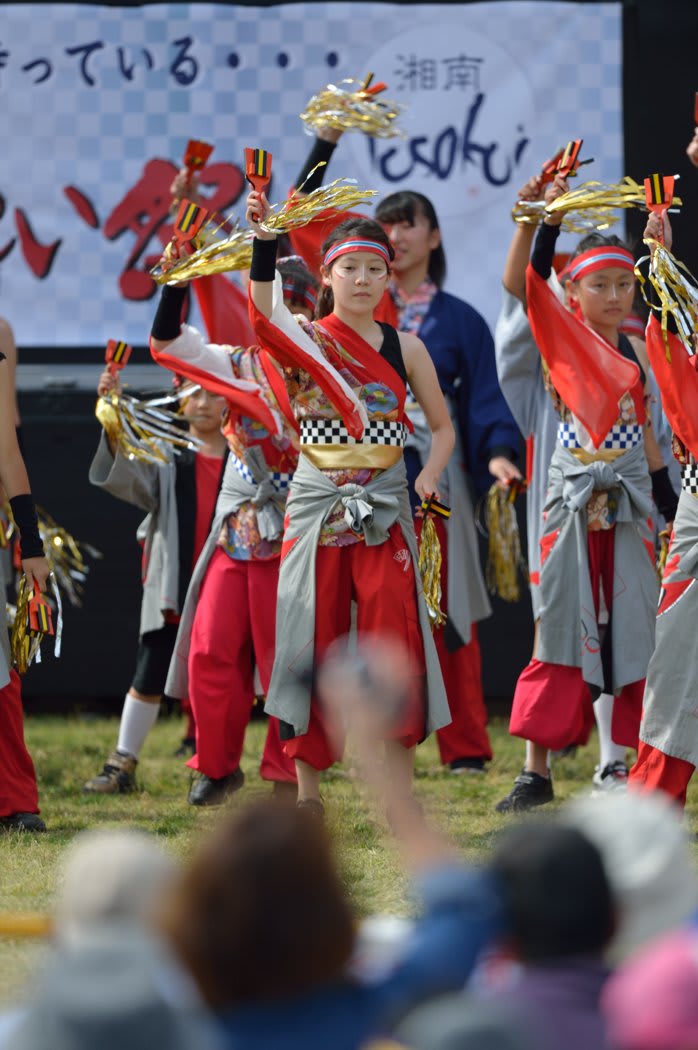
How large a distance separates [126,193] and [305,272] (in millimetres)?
1669

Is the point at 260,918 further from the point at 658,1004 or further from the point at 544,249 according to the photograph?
the point at 544,249

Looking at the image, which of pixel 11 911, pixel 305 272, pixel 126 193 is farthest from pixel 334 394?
pixel 126 193

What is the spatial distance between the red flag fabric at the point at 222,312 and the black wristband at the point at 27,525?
1.17 meters

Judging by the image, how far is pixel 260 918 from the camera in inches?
64.3

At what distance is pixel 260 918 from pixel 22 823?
304 cm

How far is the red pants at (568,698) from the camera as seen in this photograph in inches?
186

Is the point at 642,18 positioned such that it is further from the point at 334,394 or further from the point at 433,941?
the point at 433,941

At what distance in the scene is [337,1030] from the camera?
5.51 feet

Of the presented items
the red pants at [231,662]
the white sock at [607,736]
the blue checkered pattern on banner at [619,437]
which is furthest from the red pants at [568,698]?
the red pants at [231,662]

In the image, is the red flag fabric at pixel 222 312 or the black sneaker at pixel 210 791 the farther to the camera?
the red flag fabric at pixel 222 312

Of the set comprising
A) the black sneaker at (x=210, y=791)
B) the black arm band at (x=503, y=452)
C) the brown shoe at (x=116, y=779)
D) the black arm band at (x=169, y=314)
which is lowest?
the brown shoe at (x=116, y=779)

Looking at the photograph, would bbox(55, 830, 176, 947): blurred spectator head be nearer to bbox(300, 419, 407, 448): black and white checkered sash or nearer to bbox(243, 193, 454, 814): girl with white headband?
bbox(243, 193, 454, 814): girl with white headband

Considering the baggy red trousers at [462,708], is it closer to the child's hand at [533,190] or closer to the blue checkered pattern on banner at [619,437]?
the blue checkered pattern on banner at [619,437]

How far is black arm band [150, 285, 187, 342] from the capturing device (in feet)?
15.7
